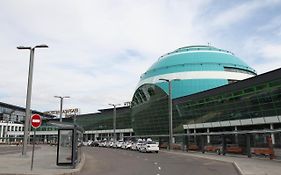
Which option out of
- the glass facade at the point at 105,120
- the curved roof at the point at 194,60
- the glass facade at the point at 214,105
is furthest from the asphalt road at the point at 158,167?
the glass facade at the point at 105,120

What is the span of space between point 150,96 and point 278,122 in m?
50.7

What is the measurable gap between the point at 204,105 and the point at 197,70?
2798 centimetres

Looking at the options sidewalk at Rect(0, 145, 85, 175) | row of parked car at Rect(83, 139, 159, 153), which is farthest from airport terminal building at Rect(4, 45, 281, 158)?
sidewalk at Rect(0, 145, 85, 175)

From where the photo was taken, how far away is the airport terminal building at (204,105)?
1774 inches

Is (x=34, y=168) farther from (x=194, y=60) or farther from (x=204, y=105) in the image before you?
(x=194, y=60)

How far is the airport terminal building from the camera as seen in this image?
1774 inches

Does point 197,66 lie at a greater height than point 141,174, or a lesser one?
greater

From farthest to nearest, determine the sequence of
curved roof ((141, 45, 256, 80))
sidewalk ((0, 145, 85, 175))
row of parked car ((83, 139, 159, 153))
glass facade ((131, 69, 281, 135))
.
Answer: curved roof ((141, 45, 256, 80)), glass facade ((131, 69, 281, 135)), row of parked car ((83, 139, 159, 153)), sidewalk ((0, 145, 85, 175))

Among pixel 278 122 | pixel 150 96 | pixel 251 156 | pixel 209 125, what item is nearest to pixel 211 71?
pixel 150 96

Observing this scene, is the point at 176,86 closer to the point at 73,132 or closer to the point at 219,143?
the point at 219,143

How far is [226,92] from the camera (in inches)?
2480

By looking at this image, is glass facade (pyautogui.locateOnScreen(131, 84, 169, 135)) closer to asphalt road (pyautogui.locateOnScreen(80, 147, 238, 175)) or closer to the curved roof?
the curved roof

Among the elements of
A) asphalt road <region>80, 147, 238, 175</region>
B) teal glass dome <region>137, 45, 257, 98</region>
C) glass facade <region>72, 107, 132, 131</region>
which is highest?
teal glass dome <region>137, 45, 257, 98</region>

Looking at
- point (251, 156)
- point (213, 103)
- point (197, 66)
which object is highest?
point (197, 66)
